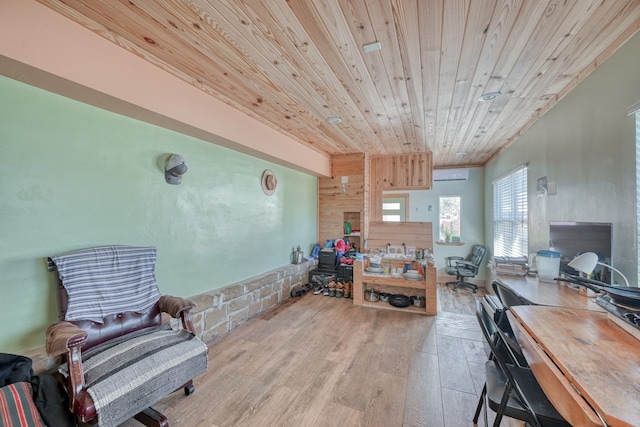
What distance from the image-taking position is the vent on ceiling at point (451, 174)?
5699 millimetres

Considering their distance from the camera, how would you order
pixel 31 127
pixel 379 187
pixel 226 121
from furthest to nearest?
pixel 379 187
pixel 226 121
pixel 31 127

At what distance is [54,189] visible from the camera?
164 centimetres

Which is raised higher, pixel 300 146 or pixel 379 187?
pixel 300 146

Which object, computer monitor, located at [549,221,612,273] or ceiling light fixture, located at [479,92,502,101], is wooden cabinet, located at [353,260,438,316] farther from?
ceiling light fixture, located at [479,92,502,101]

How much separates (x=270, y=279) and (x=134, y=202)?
6.55 ft

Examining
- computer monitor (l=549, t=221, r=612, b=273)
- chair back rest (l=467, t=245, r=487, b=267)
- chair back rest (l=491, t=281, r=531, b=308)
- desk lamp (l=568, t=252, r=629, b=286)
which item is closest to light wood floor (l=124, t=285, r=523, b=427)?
chair back rest (l=491, t=281, r=531, b=308)

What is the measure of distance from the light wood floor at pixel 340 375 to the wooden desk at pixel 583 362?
0.85 metres

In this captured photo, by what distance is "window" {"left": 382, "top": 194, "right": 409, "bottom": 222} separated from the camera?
6320mm

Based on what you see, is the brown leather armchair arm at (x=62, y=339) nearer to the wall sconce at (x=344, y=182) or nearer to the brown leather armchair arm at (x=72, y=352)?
the brown leather armchair arm at (x=72, y=352)

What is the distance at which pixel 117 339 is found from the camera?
5.55 feet

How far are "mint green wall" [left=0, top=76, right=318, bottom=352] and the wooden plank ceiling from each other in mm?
612

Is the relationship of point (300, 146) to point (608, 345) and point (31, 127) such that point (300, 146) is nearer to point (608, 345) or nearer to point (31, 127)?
point (31, 127)

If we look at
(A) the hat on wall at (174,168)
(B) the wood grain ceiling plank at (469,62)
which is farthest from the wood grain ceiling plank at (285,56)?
(A) the hat on wall at (174,168)

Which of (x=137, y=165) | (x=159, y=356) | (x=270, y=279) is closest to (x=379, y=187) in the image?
(x=270, y=279)
